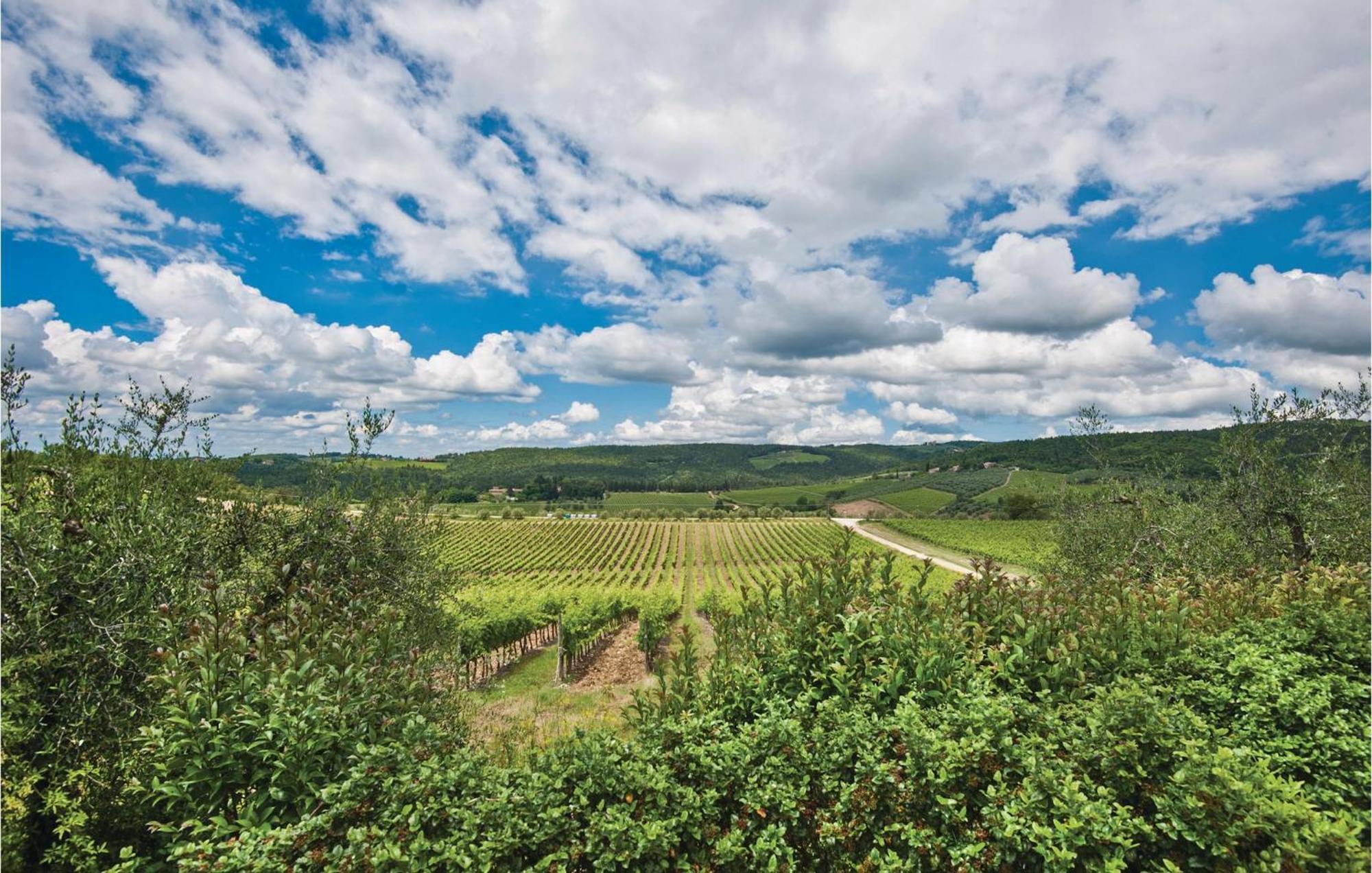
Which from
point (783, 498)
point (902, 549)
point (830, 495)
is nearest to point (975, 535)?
Result: point (902, 549)

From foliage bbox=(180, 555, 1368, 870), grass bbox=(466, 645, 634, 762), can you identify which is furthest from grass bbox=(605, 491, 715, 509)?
foliage bbox=(180, 555, 1368, 870)

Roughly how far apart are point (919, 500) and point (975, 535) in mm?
62787

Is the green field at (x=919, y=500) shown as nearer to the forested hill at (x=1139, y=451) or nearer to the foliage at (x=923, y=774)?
the forested hill at (x=1139, y=451)

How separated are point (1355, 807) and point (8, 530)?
462 inches

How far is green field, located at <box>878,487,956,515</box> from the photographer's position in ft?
435

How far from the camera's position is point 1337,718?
3963 millimetres

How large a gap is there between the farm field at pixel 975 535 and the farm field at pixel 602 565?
33.0 ft

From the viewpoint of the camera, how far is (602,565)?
83.2 metres

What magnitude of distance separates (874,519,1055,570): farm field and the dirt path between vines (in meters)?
32.9

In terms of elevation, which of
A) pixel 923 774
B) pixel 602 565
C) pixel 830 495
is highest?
pixel 923 774

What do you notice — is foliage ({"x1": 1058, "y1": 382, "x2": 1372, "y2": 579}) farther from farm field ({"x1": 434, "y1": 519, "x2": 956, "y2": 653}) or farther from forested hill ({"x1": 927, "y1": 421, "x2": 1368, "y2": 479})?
farm field ({"x1": 434, "y1": 519, "x2": 956, "y2": 653})

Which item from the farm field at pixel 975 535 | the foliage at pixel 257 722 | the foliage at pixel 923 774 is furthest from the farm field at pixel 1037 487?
the foliage at pixel 257 722

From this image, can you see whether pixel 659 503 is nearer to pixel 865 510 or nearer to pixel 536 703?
pixel 865 510

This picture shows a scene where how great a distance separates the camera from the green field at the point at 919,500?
13262 centimetres
